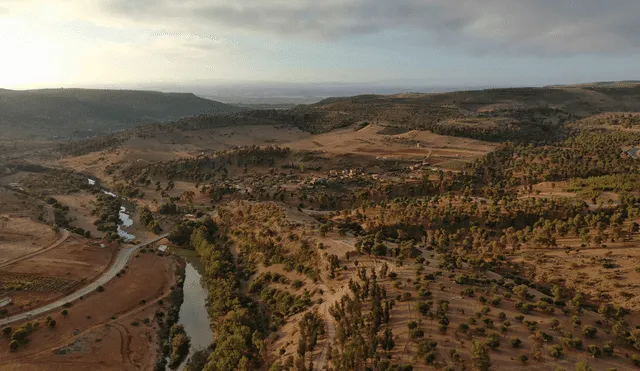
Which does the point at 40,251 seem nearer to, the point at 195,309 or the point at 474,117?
the point at 195,309

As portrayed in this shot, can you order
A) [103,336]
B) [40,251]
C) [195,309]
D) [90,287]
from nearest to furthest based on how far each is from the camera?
[103,336], [195,309], [90,287], [40,251]

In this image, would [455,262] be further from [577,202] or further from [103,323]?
[103,323]

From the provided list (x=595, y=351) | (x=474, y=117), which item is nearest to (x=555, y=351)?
(x=595, y=351)

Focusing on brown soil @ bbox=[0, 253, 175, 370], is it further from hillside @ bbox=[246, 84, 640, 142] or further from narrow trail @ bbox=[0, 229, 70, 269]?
hillside @ bbox=[246, 84, 640, 142]

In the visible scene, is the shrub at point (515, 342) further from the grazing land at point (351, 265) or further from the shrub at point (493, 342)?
the shrub at point (493, 342)

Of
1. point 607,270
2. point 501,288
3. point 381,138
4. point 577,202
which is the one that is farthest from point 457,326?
point 381,138

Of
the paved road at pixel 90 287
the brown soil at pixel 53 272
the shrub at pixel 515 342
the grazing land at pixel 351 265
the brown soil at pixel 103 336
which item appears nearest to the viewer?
the shrub at pixel 515 342

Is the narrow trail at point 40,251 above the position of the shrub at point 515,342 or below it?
below

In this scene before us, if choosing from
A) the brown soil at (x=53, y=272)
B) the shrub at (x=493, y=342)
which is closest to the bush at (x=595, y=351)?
the shrub at (x=493, y=342)
